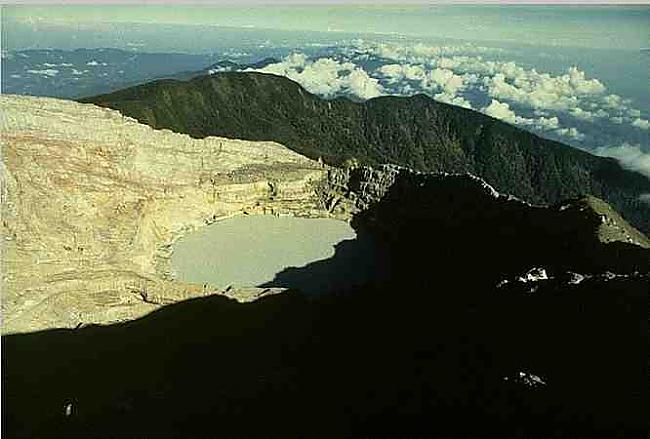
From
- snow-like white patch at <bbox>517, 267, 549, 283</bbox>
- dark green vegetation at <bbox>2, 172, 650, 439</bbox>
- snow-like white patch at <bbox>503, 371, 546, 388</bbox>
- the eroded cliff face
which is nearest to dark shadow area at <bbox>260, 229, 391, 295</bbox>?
dark green vegetation at <bbox>2, 172, 650, 439</bbox>

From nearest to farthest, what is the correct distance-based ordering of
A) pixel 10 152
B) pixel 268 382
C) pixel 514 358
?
pixel 514 358, pixel 268 382, pixel 10 152

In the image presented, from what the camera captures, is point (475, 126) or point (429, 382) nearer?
point (429, 382)

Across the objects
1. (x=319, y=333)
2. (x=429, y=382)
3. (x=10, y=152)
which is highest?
(x=10, y=152)

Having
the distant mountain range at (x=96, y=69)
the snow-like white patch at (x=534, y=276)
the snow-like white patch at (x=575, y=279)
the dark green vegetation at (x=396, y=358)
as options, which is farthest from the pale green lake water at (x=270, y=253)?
the distant mountain range at (x=96, y=69)

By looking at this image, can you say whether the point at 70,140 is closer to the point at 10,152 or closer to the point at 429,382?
the point at 10,152

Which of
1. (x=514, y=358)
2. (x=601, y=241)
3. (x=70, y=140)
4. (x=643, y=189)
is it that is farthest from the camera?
(x=643, y=189)

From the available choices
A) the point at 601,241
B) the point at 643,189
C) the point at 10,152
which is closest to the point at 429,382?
the point at 601,241

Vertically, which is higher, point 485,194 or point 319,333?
point 485,194
